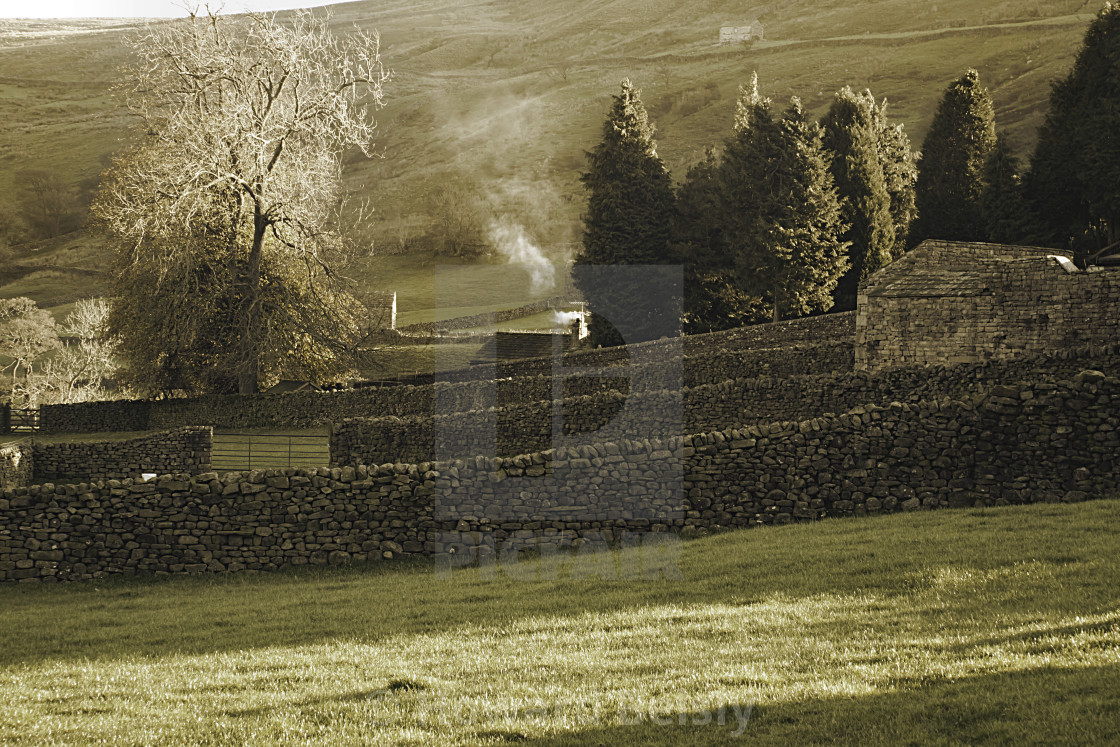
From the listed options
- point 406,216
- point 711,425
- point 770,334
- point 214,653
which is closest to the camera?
point 214,653

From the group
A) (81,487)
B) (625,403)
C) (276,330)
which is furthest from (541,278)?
(81,487)

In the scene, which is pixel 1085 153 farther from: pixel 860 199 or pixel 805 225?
pixel 805 225

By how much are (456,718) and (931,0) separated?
14639 centimetres

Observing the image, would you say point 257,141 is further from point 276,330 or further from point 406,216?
point 406,216

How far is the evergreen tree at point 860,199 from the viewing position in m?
41.5

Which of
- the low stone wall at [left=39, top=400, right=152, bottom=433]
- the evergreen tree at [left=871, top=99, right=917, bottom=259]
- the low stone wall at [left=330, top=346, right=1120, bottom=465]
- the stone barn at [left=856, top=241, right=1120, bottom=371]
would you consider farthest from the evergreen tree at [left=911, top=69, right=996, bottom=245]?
the low stone wall at [left=39, top=400, right=152, bottom=433]

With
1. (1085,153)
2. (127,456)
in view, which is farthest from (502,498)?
(1085,153)

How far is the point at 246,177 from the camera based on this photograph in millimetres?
34562

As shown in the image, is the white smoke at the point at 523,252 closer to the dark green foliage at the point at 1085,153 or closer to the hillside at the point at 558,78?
the hillside at the point at 558,78

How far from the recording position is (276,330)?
35844 mm

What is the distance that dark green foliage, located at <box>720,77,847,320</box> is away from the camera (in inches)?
1519

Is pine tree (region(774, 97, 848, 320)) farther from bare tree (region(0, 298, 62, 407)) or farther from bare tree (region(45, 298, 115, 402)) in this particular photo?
bare tree (region(0, 298, 62, 407))

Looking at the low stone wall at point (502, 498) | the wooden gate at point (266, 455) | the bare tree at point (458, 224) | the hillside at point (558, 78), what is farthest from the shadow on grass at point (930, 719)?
the bare tree at point (458, 224)

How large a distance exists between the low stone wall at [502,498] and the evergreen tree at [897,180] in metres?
36.1
